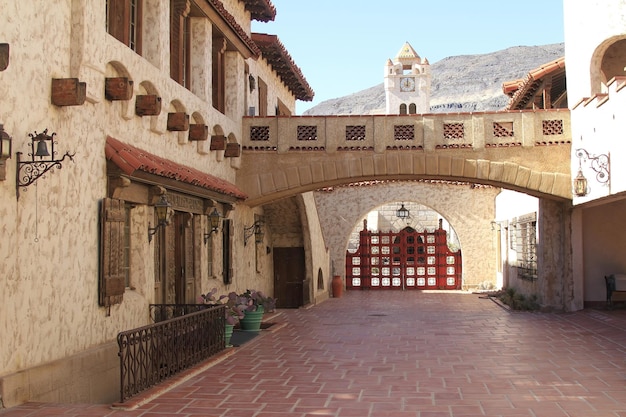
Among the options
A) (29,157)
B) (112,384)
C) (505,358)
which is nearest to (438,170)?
(505,358)

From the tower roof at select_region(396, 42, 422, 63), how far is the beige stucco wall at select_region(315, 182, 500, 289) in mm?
34130

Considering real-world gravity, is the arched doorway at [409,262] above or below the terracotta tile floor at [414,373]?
above

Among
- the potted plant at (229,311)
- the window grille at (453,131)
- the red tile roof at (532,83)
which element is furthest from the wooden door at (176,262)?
the red tile roof at (532,83)

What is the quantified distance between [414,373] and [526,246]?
11.6 m

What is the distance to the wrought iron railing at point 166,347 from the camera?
7.72m

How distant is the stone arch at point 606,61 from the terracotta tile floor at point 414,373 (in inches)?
196

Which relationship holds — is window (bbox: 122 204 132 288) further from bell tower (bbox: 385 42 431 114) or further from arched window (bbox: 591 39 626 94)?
bell tower (bbox: 385 42 431 114)

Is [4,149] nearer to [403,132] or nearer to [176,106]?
[176,106]

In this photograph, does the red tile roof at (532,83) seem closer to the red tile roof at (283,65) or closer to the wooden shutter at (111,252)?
the red tile roof at (283,65)

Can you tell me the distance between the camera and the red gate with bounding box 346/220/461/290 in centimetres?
2794

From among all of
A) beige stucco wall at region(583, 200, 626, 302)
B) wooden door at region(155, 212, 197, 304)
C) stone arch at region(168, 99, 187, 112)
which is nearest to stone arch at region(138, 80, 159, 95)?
stone arch at region(168, 99, 187, 112)

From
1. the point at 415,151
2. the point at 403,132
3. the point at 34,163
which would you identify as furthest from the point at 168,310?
the point at 403,132

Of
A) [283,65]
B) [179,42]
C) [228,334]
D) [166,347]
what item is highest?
[283,65]

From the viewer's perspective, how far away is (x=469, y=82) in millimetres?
132250
